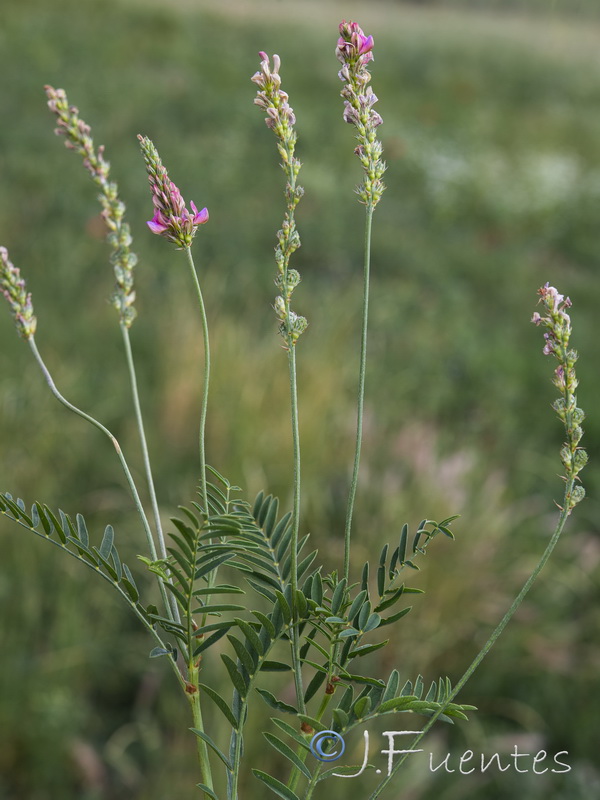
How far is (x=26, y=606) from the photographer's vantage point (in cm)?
271

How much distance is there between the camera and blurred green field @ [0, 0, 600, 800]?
8.44 ft

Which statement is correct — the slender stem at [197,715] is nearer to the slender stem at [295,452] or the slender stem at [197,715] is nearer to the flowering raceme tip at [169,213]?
the slender stem at [295,452]

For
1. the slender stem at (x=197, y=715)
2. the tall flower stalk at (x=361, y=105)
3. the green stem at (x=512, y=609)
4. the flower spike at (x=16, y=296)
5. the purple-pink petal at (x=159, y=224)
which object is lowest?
the slender stem at (x=197, y=715)

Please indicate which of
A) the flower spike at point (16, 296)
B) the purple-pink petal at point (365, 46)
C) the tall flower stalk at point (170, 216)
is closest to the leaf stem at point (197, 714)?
the tall flower stalk at point (170, 216)

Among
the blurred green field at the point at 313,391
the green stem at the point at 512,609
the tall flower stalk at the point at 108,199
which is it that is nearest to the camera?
the green stem at the point at 512,609

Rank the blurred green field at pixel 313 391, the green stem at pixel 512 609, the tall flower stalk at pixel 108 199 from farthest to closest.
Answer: the blurred green field at pixel 313 391
the tall flower stalk at pixel 108 199
the green stem at pixel 512 609

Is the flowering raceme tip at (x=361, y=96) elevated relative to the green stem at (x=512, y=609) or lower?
elevated

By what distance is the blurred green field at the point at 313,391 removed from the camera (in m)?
2.57

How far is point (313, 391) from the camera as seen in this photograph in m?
3.65

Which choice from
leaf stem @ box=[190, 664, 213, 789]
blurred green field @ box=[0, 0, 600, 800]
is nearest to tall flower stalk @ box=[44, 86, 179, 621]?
leaf stem @ box=[190, 664, 213, 789]

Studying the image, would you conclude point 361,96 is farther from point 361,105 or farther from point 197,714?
point 197,714

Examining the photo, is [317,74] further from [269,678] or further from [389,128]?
[269,678]

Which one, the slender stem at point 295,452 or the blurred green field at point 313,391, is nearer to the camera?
the slender stem at point 295,452

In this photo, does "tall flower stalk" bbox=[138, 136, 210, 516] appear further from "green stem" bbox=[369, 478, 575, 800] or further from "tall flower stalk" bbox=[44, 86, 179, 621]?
"green stem" bbox=[369, 478, 575, 800]
